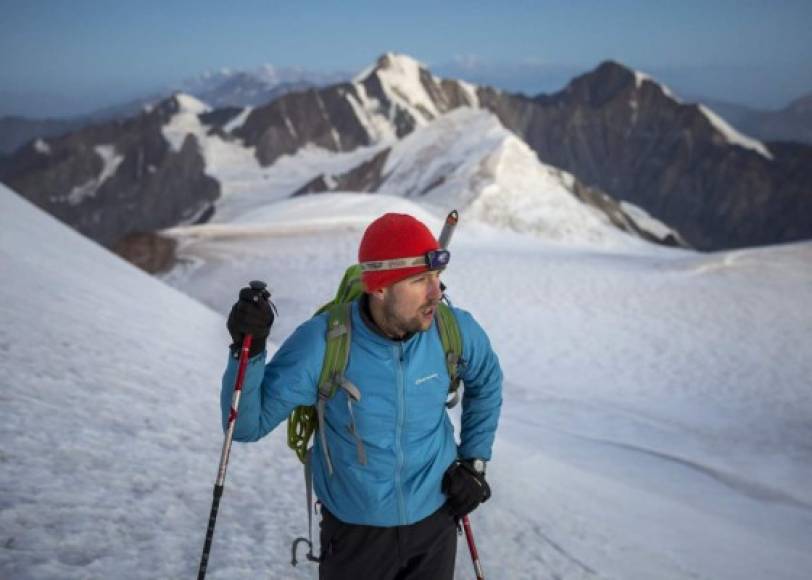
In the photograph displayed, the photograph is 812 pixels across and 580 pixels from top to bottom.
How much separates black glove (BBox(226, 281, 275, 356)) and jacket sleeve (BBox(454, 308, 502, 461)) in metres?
1.15

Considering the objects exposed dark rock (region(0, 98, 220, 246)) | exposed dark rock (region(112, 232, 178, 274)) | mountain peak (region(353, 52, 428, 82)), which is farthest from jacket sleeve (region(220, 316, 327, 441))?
mountain peak (region(353, 52, 428, 82))

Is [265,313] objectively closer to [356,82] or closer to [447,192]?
[447,192]

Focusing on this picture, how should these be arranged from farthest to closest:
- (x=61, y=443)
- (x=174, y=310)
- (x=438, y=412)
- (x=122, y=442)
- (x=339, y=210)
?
(x=339, y=210)
(x=174, y=310)
(x=122, y=442)
(x=61, y=443)
(x=438, y=412)

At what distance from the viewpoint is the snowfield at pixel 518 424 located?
4.60 metres

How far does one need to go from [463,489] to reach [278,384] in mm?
1258

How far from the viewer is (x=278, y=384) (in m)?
2.93

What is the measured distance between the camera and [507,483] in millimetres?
7816

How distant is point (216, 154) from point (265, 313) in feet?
429

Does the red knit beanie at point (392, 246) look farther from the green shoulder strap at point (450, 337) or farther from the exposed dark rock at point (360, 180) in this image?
the exposed dark rock at point (360, 180)

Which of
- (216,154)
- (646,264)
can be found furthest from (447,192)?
(216,154)

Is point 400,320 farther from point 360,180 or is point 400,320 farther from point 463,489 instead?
point 360,180

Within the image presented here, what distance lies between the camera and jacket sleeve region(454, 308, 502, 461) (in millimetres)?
3393

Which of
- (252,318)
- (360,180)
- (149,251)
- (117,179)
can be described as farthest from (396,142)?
(252,318)

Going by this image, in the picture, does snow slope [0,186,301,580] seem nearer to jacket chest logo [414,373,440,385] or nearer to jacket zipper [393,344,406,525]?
jacket zipper [393,344,406,525]
